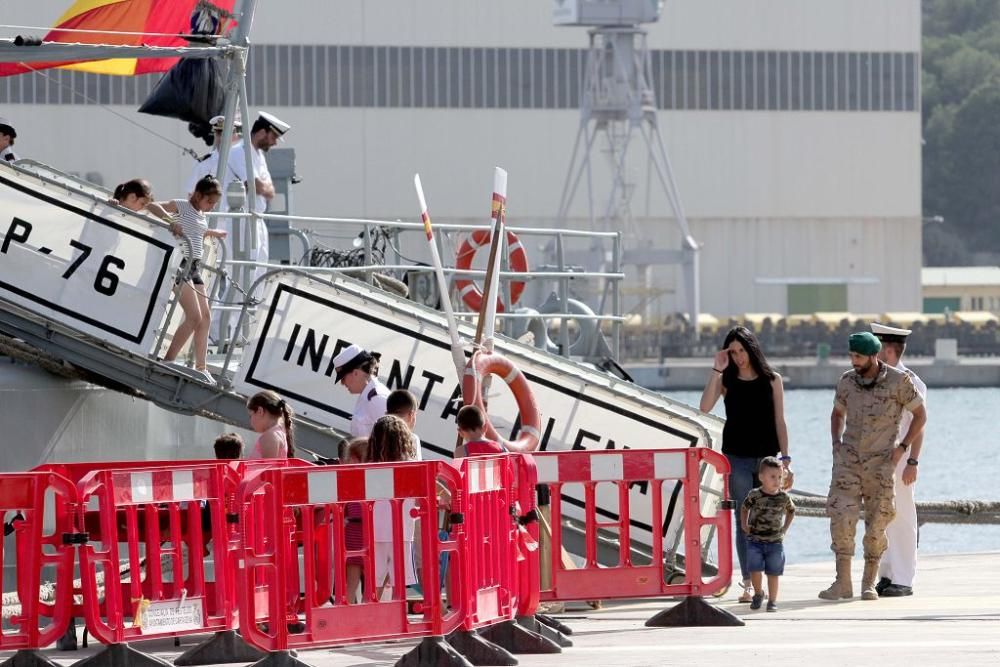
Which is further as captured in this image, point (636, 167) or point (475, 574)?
point (636, 167)

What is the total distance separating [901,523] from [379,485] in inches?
169

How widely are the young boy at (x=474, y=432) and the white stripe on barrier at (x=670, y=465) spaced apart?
83cm

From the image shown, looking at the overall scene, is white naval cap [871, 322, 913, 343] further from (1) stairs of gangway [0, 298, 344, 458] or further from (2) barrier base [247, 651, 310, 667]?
(2) barrier base [247, 651, 310, 667]

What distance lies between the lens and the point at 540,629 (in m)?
9.62

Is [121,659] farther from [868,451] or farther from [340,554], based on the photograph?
[868,451]

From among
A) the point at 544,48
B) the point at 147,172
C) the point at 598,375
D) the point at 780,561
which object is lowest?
the point at 780,561

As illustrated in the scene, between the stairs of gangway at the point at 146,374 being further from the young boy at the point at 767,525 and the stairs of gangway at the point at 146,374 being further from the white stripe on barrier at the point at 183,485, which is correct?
the white stripe on barrier at the point at 183,485

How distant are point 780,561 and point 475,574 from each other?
9.11 ft

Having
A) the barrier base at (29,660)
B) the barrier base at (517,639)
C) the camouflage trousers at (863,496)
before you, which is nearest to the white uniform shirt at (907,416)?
the camouflage trousers at (863,496)

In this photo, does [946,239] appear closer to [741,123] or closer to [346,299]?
[741,123]

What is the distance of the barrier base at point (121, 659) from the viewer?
853 centimetres

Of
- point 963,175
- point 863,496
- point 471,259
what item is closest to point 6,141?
point 471,259

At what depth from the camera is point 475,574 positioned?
8992 mm

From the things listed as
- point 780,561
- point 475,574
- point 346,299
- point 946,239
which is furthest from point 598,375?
point 946,239
